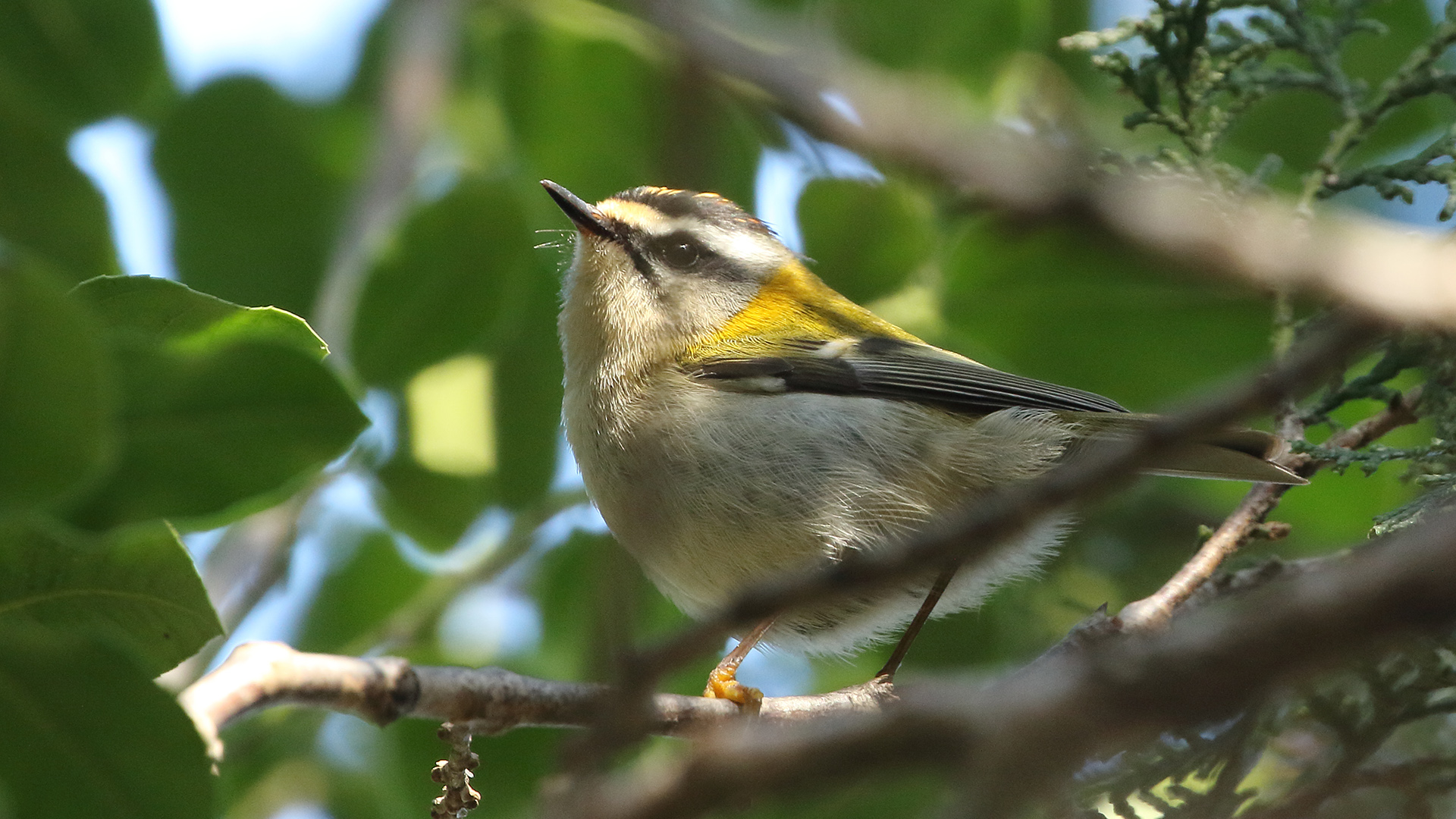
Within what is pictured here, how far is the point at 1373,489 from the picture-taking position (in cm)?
317

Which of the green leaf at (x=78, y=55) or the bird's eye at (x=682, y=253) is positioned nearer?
the green leaf at (x=78, y=55)

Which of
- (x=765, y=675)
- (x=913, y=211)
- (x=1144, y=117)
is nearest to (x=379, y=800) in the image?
(x=765, y=675)

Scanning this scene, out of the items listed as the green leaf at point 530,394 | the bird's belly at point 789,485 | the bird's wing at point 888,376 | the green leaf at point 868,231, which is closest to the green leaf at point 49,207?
the green leaf at point 530,394

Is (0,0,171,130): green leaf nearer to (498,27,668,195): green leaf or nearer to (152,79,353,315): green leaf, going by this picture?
(152,79,353,315): green leaf

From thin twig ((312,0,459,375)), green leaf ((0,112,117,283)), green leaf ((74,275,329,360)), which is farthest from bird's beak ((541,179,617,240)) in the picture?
green leaf ((74,275,329,360))

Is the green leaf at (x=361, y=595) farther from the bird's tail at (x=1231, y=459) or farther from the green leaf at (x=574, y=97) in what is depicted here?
the bird's tail at (x=1231, y=459)

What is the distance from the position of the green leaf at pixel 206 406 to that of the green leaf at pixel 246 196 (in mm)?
1425

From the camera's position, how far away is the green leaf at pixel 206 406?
122 cm

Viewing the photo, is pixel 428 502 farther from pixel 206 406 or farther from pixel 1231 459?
pixel 1231 459

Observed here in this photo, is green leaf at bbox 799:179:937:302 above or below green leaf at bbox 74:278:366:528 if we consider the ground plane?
below

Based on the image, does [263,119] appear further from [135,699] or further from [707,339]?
[135,699]

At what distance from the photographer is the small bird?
272 cm

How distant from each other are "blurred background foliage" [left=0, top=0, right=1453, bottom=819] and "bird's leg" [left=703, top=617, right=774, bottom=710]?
237mm

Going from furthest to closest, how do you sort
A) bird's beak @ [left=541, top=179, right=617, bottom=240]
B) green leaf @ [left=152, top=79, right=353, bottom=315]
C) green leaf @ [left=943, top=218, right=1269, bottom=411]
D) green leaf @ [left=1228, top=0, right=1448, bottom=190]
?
green leaf @ [left=1228, top=0, right=1448, bottom=190] < bird's beak @ [left=541, top=179, right=617, bottom=240] < green leaf @ [left=943, top=218, right=1269, bottom=411] < green leaf @ [left=152, top=79, right=353, bottom=315]
